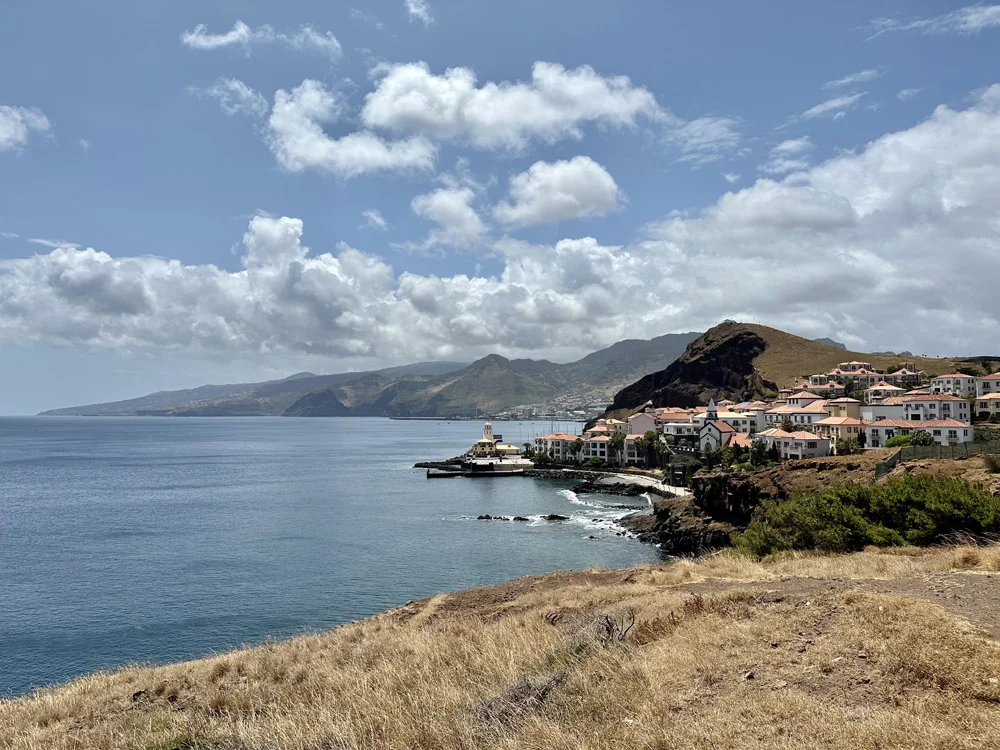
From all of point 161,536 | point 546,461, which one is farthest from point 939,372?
point 161,536

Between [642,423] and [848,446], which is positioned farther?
[642,423]

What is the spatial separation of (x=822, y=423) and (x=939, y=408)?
1135cm

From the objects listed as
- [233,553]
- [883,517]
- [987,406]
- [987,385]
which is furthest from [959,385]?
[233,553]

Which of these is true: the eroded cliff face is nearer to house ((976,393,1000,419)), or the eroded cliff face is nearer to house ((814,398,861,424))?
house ((814,398,861,424))

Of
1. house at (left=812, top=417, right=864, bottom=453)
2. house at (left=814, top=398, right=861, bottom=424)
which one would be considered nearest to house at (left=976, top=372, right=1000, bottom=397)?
house at (left=814, top=398, right=861, bottom=424)

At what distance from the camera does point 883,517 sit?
23656 millimetres

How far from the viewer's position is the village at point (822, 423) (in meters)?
66.2

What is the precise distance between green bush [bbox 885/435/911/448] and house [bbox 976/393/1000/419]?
20.8 metres

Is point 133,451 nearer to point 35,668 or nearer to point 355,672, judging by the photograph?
point 35,668

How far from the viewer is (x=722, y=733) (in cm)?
592

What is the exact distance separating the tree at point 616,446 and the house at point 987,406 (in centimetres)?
4712

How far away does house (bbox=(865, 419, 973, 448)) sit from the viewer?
59.4 meters

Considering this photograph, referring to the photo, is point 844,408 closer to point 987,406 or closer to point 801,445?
point 987,406

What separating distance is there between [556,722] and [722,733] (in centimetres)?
161
